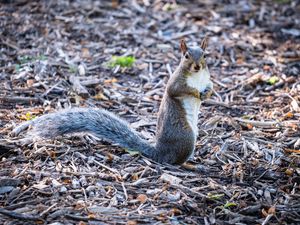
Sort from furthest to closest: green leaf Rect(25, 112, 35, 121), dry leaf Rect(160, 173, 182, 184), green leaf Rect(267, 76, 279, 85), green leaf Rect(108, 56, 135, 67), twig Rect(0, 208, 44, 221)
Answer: green leaf Rect(108, 56, 135, 67), green leaf Rect(267, 76, 279, 85), green leaf Rect(25, 112, 35, 121), dry leaf Rect(160, 173, 182, 184), twig Rect(0, 208, 44, 221)

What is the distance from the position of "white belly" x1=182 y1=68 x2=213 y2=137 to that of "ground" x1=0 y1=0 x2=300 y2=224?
37 centimetres

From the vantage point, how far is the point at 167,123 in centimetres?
451

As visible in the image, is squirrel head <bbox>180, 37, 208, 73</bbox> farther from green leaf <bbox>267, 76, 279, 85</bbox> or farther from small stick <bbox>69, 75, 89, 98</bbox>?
green leaf <bbox>267, 76, 279, 85</bbox>

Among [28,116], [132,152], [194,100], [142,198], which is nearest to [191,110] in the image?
[194,100]

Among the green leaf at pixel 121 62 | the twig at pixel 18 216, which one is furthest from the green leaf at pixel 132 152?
the green leaf at pixel 121 62

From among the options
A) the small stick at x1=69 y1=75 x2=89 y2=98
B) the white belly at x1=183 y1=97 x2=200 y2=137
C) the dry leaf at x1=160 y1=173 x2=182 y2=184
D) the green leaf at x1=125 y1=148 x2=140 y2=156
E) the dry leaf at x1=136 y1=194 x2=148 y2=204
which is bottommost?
the dry leaf at x1=136 y1=194 x2=148 y2=204

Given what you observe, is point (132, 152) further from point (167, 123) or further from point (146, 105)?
point (146, 105)

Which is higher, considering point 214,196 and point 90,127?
point 90,127

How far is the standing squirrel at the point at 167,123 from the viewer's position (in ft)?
14.7

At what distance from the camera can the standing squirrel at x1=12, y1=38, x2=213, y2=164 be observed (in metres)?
4.48

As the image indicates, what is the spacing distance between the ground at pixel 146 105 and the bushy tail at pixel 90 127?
116 millimetres

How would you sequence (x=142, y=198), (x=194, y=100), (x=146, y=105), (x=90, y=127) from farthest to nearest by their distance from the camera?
(x=146, y=105)
(x=194, y=100)
(x=90, y=127)
(x=142, y=198)

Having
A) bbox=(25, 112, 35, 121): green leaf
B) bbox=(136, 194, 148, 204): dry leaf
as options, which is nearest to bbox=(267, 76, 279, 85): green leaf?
bbox=(25, 112, 35, 121): green leaf

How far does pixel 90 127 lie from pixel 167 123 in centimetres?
62
